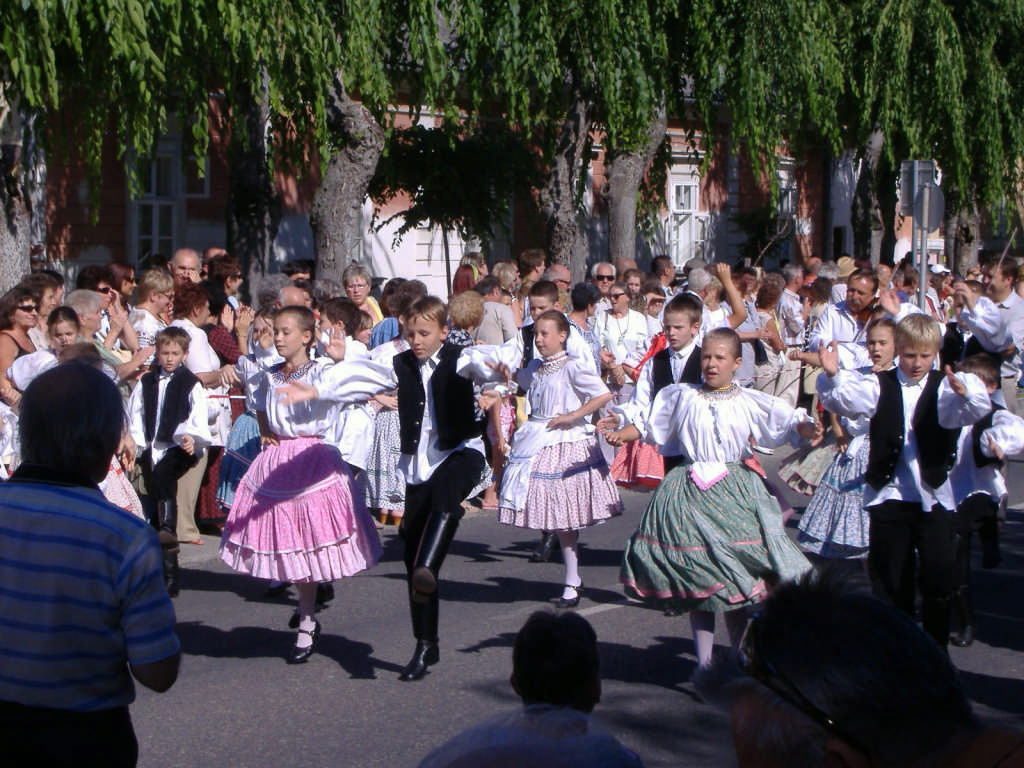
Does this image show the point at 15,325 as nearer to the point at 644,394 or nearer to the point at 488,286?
the point at 644,394

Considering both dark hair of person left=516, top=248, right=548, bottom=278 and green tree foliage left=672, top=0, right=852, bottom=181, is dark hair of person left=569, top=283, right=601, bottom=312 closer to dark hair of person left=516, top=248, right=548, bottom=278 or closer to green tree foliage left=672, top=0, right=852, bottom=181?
dark hair of person left=516, top=248, right=548, bottom=278

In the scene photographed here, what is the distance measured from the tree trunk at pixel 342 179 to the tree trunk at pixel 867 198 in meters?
13.8

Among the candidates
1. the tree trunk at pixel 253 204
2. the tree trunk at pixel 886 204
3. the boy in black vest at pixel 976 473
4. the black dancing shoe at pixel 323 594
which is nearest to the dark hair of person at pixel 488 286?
the tree trunk at pixel 253 204

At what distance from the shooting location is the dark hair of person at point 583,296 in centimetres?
1108

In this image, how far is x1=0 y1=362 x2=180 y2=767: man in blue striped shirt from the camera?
2953 mm

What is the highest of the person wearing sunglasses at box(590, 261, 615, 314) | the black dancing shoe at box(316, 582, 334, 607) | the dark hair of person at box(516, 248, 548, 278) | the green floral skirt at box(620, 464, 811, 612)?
the dark hair of person at box(516, 248, 548, 278)

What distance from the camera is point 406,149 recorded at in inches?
669

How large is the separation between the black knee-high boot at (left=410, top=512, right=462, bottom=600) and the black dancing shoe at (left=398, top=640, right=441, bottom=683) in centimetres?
23

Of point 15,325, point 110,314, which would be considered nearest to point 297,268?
point 110,314

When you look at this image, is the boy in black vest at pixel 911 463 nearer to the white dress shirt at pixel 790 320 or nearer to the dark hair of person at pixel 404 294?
the dark hair of person at pixel 404 294

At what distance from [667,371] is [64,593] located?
5.19 meters

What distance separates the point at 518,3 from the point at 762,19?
14.2 feet

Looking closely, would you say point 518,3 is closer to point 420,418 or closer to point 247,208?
point 247,208

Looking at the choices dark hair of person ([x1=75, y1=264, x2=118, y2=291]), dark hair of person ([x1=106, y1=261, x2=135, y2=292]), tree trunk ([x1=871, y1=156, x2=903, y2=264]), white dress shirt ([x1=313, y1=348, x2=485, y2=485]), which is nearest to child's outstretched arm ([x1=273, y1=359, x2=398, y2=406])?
white dress shirt ([x1=313, y1=348, x2=485, y2=485])
